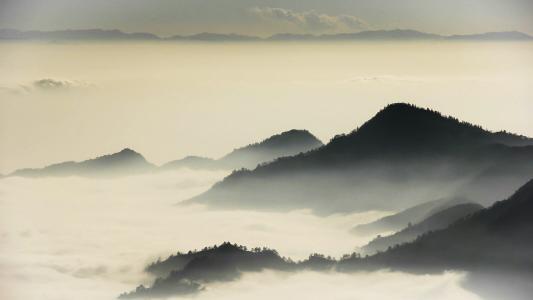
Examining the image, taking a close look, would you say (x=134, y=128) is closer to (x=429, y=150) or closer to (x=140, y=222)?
(x=140, y=222)

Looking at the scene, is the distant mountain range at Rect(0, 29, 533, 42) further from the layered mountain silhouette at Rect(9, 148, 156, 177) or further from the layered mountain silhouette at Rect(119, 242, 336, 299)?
the layered mountain silhouette at Rect(119, 242, 336, 299)

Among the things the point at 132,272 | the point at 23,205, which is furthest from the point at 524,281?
the point at 23,205

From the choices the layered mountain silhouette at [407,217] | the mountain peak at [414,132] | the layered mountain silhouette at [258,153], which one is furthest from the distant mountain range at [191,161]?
the layered mountain silhouette at [407,217]

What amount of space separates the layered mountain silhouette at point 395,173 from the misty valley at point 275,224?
4.3 inches

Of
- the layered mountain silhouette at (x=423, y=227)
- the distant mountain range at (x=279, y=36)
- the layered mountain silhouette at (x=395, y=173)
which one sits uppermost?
the distant mountain range at (x=279, y=36)

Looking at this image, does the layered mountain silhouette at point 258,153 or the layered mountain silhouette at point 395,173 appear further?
the layered mountain silhouette at point 395,173

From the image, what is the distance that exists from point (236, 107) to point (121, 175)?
5914 mm

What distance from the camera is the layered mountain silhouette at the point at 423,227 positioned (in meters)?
29.5

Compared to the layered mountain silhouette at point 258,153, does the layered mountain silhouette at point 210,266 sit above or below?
below

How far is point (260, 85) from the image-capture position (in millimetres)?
30281

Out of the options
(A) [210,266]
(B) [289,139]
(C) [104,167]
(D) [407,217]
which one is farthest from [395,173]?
(C) [104,167]

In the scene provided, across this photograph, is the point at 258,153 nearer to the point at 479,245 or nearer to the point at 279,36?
the point at 279,36

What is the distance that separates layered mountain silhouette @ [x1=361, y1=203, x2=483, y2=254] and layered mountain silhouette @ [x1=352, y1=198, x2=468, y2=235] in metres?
0.21

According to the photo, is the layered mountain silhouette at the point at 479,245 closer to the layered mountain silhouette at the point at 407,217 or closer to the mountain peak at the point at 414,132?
the layered mountain silhouette at the point at 407,217
